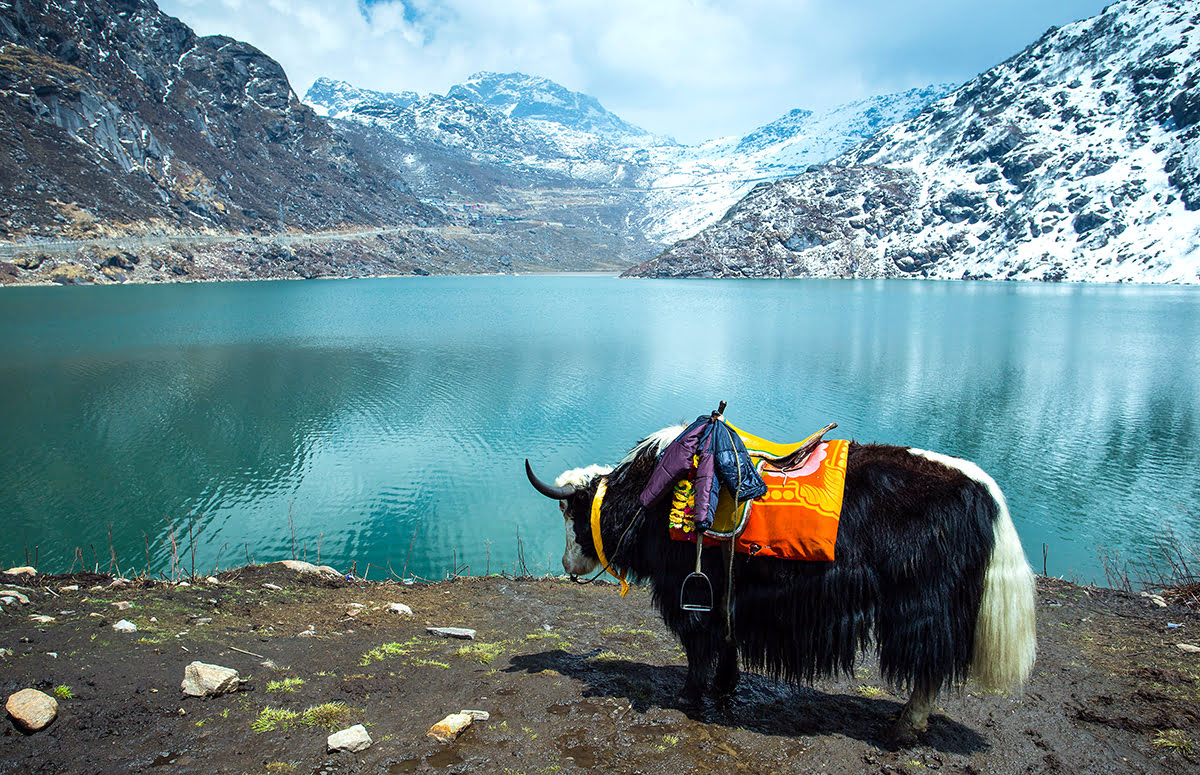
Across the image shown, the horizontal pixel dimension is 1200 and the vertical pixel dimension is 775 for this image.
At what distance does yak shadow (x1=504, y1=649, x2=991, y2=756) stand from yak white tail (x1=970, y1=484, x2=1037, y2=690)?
0.50 metres

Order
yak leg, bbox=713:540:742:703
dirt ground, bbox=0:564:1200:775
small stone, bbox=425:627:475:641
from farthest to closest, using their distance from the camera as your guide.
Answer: small stone, bbox=425:627:475:641
yak leg, bbox=713:540:742:703
dirt ground, bbox=0:564:1200:775

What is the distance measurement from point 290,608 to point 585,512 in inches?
115

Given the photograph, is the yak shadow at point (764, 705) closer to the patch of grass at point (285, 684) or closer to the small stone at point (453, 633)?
the small stone at point (453, 633)

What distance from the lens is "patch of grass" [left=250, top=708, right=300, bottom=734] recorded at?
3.30 meters

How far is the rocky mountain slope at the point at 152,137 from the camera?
81.9m

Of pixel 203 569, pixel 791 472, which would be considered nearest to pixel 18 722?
pixel 791 472

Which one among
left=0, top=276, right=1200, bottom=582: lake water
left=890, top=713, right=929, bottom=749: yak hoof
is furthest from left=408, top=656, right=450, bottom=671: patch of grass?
left=0, top=276, right=1200, bottom=582: lake water

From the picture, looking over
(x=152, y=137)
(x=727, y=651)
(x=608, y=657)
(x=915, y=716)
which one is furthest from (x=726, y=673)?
(x=152, y=137)

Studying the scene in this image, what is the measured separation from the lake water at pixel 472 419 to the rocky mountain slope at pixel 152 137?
54.2 meters

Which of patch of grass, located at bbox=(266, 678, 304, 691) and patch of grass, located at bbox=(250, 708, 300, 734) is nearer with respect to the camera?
patch of grass, located at bbox=(250, 708, 300, 734)

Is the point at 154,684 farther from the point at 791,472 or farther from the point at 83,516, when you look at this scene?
the point at 83,516

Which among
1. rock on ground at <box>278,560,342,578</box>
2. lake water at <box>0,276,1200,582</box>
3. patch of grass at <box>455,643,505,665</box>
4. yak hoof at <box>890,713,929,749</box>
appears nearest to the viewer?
yak hoof at <box>890,713,929,749</box>

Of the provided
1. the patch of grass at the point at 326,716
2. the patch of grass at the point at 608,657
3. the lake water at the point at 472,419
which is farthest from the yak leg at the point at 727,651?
the lake water at the point at 472,419

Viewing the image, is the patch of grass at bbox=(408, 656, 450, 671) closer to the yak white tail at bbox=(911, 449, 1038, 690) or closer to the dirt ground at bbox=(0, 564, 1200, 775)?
the dirt ground at bbox=(0, 564, 1200, 775)
